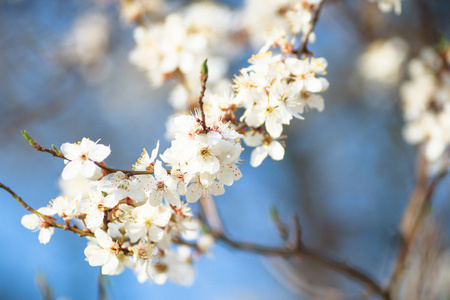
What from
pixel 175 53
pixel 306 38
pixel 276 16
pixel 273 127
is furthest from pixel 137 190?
pixel 276 16

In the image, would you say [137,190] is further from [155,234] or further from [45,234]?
[45,234]

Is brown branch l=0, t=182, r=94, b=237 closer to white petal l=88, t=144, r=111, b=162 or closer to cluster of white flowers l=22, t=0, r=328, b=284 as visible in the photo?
cluster of white flowers l=22, t=0, r=328, b=284

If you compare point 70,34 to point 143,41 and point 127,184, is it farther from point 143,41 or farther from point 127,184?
point 127,184

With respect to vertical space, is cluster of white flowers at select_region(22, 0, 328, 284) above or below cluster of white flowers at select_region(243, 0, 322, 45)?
below

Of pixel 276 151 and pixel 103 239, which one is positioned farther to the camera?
pixel 276 151

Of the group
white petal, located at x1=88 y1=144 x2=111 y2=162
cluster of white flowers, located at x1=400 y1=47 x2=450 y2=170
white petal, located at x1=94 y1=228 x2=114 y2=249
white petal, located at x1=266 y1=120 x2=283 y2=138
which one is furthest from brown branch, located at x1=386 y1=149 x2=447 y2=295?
white petal, located at x1=88 y1=144 x2=111 y2=162

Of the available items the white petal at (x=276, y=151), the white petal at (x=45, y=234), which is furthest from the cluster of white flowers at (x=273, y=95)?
the white petal at (x=45, y=234)
